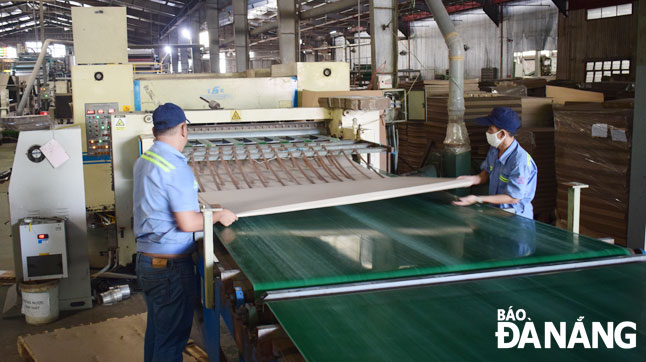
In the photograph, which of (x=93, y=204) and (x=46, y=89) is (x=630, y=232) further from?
(x=46, y=89)

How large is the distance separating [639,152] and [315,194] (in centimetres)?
263

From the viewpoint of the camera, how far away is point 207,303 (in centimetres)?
252

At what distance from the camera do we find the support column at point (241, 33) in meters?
17.6

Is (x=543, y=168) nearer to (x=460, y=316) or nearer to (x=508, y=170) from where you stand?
(x=508, y=170)

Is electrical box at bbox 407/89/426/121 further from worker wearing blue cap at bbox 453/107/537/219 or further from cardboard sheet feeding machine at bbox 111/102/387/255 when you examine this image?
worker wearing blue cap at bbox 453/107/537/219

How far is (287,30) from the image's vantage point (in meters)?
14.0

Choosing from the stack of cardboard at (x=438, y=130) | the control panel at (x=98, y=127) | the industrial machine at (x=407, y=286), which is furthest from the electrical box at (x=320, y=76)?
the industrial machine at (x=407, y=286)

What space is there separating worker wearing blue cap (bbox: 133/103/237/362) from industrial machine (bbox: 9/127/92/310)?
74.2 inches

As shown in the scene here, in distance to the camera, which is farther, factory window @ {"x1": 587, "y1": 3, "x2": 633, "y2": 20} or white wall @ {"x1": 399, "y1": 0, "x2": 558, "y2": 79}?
white wall @ {"x1": 399, "y1": 0, "x2": 558, "y2": 79}

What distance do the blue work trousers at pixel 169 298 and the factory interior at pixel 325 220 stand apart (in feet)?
0.05

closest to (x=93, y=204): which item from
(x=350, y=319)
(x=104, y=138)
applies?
(x=104, y=138)

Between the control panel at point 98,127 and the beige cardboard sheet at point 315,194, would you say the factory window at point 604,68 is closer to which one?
the control panel at point 98,127

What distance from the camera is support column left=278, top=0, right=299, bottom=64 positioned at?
14.0 meters

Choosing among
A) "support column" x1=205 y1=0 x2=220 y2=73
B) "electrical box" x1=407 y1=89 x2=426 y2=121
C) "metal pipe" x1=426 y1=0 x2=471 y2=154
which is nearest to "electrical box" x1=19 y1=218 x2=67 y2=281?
"metal pipe" x1=426 y1=0 x2=471 y2=154
